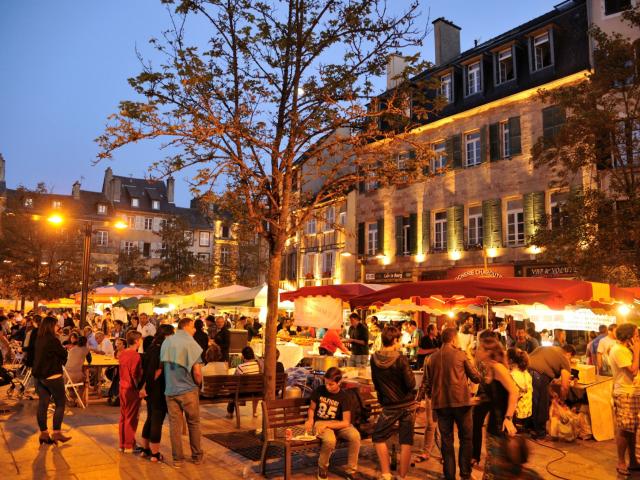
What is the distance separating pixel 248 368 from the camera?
32.0ft

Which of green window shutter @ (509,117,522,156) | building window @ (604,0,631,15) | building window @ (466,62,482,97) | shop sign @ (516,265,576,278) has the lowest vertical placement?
shop sign @ (516,265,576,278)

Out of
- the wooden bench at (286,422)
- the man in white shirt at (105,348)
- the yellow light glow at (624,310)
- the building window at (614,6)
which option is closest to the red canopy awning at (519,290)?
the wooden bench at (286,422)

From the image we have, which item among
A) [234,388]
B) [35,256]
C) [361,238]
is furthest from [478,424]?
[35,256]

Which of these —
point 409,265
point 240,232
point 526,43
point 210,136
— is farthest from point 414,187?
point 210,136

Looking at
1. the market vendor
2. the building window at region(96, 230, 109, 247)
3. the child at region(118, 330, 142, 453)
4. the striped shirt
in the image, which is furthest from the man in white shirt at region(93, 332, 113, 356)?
the building window at region(96, 230, 109, 247)

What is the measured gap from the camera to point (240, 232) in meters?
9.94

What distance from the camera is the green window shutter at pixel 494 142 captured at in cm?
2217

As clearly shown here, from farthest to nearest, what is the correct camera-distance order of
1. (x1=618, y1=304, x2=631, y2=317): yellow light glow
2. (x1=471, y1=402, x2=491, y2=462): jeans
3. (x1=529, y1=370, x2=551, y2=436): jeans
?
(x1=618, y1=304, x2=631, y2=317): yellow light glow, (x1=529, y1=370, x2=551, y2=436): jeans, (x1=471, y1=402, x2=491, y2=462): jeans

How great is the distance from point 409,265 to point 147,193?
48599 mm

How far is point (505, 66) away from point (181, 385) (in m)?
19.9

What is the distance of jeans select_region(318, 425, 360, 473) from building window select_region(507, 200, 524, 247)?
15.9 meters

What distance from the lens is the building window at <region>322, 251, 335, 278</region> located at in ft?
105

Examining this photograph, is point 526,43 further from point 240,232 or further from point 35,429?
point 35,429

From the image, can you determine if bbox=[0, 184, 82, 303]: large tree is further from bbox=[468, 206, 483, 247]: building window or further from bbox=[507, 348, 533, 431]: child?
bbox=[507, 348, 533, 431]: child
